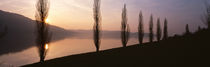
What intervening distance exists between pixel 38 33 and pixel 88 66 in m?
7.82

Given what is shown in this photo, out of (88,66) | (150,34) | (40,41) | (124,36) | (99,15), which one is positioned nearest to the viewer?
(88,66)

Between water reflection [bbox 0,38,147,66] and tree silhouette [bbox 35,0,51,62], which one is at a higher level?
tree silhouette [bbox 35,0,51,62]

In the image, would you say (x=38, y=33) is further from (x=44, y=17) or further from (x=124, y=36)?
(x=124, y=36)

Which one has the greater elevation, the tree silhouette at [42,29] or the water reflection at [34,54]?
the tree silhouette at [42,29]

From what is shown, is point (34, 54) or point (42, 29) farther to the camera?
point (34, 54)

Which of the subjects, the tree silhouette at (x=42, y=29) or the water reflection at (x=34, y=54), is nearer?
the tree silhouette at (x=42, y=29)

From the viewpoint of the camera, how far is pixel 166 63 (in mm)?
9812

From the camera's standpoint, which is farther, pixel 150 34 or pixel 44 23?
pixel 150 34

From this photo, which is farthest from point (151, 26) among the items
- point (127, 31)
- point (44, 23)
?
point (44, 23)

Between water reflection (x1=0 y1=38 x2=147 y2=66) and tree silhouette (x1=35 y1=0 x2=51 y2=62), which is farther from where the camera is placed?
water reflection (x1=0 y1=38 x2=147 y2=66)

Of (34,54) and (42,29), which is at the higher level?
(42,29)

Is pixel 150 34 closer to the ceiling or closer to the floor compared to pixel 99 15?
closer to the floor

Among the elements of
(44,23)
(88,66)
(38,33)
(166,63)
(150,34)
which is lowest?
(150,34)

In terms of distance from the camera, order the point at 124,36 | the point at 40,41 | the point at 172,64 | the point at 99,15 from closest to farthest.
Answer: the point at 172,64, the point at 40,41, the point at 99,15, the point at 124,36
